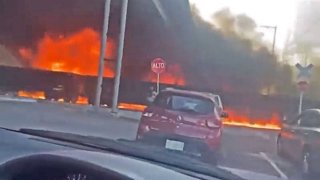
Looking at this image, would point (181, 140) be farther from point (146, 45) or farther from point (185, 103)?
point (146, 45)

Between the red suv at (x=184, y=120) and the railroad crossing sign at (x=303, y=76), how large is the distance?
0.85 metres

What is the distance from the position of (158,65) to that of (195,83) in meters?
1.28

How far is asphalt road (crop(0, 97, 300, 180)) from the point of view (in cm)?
645

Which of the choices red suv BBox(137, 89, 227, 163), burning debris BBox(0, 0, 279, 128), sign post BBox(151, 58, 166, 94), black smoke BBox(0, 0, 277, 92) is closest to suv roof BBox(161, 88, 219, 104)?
red suv BBox(137, 89, 227, 163)

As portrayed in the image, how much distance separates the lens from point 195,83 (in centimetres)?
897

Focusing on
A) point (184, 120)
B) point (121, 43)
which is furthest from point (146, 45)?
point (184, 120)

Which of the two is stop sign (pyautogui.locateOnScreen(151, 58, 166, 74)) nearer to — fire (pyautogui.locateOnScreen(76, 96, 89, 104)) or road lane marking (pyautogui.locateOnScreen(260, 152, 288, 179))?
fire (pyautogui.locateOnScreen(76, 96, 89, 104))

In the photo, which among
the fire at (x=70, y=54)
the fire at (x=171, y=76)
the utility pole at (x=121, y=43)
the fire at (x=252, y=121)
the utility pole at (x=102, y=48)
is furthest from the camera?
the fire at (x=70, y=54)

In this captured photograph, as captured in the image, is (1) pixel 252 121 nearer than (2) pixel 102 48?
Yes

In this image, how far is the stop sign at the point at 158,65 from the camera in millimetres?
9906

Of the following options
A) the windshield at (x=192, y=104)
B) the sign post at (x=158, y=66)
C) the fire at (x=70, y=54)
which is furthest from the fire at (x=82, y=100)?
the windshield at (x=192, y=104)

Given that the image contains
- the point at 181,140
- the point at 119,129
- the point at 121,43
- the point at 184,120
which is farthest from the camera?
the point at 121,43

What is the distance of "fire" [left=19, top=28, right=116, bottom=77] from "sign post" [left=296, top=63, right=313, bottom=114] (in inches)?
118

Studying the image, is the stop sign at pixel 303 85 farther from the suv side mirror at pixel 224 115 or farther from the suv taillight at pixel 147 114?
the suv taillight at pixel 147 114
